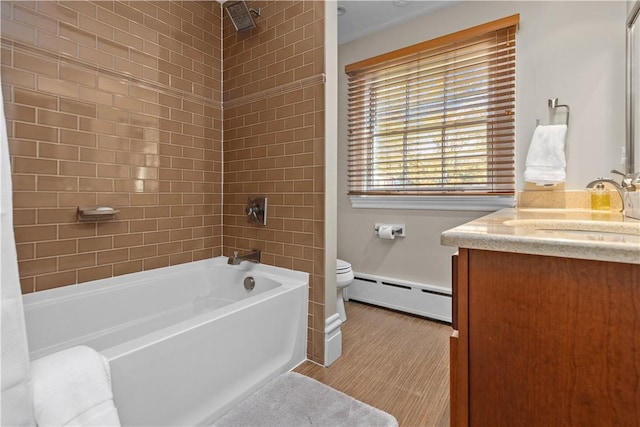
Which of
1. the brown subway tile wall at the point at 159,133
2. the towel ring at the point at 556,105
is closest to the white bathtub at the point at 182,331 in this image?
the brown subway tile wall at the point at 159,133

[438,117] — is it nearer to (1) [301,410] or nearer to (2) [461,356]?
(2) [461,356]

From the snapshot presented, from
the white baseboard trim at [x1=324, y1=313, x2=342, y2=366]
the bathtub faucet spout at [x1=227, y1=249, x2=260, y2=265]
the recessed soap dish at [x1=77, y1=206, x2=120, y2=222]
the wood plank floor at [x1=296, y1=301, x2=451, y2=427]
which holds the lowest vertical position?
the wood plank floor at [x1=296, y1=301, x2=451, y2=427]

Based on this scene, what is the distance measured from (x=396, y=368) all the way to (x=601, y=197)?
57.0 inches

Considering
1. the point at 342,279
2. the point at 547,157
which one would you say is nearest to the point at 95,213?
the point at 342,279

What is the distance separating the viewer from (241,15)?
2041 millimetres

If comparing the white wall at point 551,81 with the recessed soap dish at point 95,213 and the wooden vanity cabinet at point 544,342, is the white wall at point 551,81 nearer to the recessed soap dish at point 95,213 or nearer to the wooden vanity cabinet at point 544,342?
the wooden vanity cabinet at point 544,342

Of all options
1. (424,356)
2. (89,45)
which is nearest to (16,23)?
(89,45)

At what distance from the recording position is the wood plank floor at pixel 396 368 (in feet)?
4.77

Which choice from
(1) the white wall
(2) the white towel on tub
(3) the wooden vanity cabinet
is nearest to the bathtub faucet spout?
(2) the white towel on tub

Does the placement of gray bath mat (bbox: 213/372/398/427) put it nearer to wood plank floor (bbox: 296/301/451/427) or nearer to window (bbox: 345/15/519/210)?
wood plank floor (bbox: 296/301/451/427)

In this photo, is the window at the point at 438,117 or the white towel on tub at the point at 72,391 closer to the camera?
the white towel on tub at the point at 72,391

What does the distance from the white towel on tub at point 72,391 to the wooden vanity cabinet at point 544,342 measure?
3.14 ft

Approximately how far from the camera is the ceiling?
2369mm

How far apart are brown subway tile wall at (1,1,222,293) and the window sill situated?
126cm
